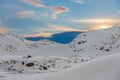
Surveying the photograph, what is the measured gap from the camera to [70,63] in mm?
16922

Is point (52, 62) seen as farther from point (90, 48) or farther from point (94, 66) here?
point (90, 48)

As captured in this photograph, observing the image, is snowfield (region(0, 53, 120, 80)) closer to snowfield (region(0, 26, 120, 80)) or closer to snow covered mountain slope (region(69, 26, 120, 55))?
snowfield (region(0, 26, 120, 80))

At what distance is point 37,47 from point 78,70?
35485 millimetres

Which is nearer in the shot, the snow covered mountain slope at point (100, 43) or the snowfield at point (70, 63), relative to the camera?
the snowfield at point (70, 63)

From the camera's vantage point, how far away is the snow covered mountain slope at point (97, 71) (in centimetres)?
535

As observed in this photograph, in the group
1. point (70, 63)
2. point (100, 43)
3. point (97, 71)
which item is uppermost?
point (97, 71)

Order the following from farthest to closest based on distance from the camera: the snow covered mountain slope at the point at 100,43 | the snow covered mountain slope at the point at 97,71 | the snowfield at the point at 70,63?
the snow covered mountain slope at the point at 100,43
the snowfield at the point at 70,63
the snow covered mountain slope at the point at 97,71

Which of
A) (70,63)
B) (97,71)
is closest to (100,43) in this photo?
(70,63)

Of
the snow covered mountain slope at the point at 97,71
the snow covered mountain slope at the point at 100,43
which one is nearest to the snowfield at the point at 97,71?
the snow covered mountain slope at the point at 97,71

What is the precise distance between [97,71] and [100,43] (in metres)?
27.1

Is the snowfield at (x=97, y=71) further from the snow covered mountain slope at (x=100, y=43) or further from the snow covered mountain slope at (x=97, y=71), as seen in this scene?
the snow covered mountain slope at (x=100, y=43)

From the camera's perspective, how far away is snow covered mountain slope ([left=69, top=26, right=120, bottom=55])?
29.7 metres

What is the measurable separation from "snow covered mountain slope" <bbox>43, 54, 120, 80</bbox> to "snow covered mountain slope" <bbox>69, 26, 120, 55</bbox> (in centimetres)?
2189

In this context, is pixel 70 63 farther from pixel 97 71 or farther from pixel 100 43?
pixel 100 43
